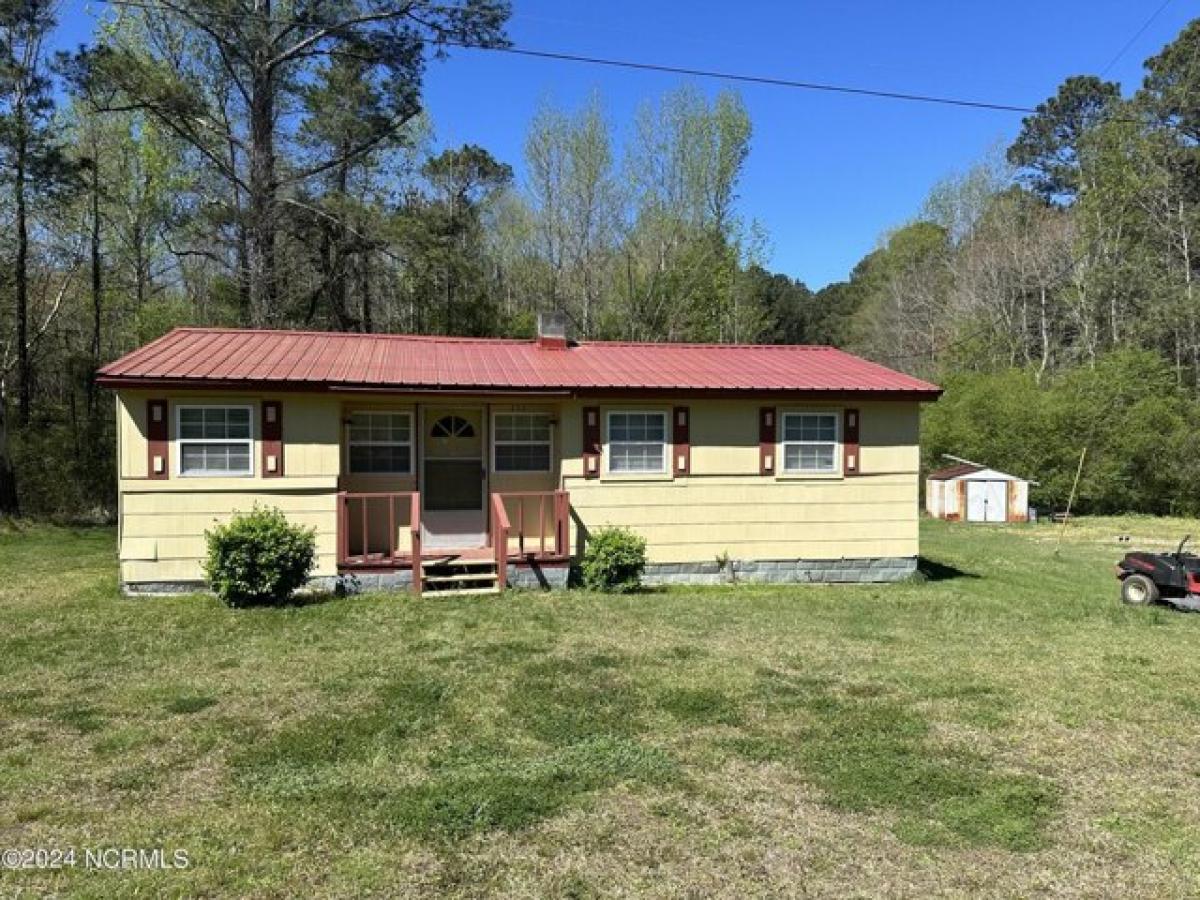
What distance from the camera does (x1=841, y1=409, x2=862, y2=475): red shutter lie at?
10.7 m

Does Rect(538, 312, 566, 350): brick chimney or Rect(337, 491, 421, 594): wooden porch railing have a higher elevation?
Rect(538, 312, 566, 350): brick chimney

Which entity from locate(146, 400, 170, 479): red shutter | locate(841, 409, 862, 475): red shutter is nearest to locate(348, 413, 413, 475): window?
locate(146, 400, 170, 479): red shutter

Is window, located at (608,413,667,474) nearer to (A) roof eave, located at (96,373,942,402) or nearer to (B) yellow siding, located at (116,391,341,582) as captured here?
(A) roof eave, located at (96,373,942,402)

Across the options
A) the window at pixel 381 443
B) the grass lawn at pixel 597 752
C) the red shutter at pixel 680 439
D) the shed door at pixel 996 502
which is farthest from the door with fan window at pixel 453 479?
the shed door at pixel 996 502

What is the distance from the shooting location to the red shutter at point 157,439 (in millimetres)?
8711

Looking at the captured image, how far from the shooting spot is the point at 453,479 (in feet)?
33.6

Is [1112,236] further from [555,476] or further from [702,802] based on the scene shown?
[702,802]

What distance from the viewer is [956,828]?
3.54 metres

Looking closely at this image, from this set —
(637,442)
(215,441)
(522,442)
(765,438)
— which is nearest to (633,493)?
(637,442)

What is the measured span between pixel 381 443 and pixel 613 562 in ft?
10.8

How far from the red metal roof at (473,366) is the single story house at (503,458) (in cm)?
5

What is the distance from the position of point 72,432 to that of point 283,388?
472 inches

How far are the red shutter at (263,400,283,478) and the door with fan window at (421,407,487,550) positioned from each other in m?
1.74

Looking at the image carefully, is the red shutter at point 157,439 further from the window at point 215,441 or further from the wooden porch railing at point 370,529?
the wooden porch railing at point 370,529
